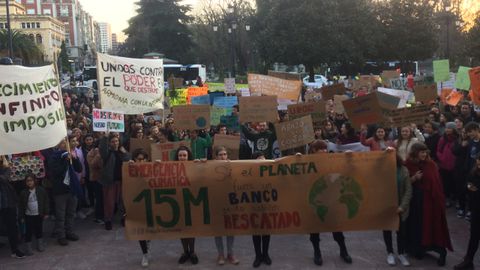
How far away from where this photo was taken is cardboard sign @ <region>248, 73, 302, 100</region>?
13820 mm

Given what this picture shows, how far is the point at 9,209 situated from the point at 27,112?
1355 millimetres

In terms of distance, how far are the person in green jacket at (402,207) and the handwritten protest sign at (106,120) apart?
4.87 meters

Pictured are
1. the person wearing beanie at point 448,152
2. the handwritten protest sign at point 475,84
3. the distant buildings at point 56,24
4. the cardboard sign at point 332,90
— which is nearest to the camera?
the person wearing beanie at point 448,152

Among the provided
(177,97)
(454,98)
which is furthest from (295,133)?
(177,97)

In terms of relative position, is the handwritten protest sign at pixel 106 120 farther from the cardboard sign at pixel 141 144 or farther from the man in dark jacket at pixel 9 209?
the man in dark jacket at pixel 9 209

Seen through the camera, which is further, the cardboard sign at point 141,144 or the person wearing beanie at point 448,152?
the cardboard sign at point 141,144

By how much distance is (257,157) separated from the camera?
748 cm

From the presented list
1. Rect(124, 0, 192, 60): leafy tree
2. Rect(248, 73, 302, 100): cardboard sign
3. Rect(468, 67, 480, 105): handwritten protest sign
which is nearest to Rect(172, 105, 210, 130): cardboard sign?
Rect(248, 73, 302, 100): cardboard sign

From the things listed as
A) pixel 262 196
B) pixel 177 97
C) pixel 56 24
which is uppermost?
pixel 56 24

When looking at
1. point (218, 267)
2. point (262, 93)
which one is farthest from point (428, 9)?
point (218, 267)

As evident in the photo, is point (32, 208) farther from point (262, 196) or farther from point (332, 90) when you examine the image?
point (332, 90)

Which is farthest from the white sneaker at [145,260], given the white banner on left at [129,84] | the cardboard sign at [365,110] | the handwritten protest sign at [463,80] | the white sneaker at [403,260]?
the handwritten protest sign at [463,80]

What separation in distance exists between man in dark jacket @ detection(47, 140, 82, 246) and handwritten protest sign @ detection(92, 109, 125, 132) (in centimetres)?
88

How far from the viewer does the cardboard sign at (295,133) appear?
9.09m
